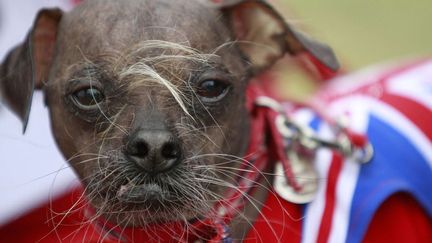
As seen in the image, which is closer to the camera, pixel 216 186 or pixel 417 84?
pixel 216 186

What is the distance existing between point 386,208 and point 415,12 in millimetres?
2749

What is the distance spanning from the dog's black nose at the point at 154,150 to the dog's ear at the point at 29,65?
1.19ft

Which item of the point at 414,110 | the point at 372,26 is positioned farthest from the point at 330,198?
the point at 372,26

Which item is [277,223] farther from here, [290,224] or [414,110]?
[414,110]

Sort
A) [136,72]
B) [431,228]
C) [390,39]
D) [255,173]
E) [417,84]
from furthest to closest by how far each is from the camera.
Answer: [390,39], [417,84], [431,228], [255,173], [136,72]

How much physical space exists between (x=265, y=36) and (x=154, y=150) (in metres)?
0.59

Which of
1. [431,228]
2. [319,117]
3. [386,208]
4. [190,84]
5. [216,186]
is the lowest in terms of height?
[431,228]

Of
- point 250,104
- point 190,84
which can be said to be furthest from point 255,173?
point 190,84

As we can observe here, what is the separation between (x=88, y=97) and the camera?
5.09 feet

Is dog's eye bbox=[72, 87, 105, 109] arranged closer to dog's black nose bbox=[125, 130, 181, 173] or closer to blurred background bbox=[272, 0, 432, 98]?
dog's black nose bbox=[125, 130, 181, 173]

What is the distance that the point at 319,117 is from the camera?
2025 millimetres

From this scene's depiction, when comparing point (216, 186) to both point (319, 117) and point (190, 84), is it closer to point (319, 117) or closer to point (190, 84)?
point (190, 84)

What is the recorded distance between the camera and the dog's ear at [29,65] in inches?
65.8

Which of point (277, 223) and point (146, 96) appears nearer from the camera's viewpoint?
point (146, 96)
